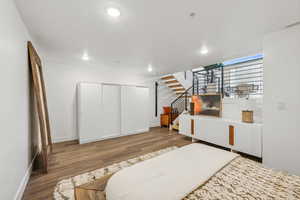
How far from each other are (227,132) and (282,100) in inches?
51.0

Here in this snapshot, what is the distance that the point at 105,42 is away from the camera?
98.7 inches

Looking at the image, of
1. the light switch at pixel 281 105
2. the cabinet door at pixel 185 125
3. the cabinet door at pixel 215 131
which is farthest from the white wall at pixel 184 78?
the light switch at pixel 281 105

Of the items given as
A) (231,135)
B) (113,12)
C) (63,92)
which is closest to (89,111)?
(63,92)

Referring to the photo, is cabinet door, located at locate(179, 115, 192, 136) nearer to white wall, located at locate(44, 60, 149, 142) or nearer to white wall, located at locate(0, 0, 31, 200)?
white wall, located at locate(44, 60, 149, 142)

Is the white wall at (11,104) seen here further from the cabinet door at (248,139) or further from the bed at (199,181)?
the cabinet door at (248,139)

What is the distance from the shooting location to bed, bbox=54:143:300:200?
896 millimetres

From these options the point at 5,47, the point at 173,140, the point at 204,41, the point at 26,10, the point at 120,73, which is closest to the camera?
the point at 5,47

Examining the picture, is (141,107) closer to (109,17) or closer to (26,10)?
(109,17)

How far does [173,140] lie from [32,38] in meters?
4.22

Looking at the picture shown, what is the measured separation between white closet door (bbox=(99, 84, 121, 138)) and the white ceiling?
147 cm

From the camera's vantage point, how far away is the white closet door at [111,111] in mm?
4016

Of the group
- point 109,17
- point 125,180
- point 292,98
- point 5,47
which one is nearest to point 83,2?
point 109,17

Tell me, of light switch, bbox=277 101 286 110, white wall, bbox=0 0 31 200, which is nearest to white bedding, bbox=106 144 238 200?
white wall, bbox=0 0 31 200

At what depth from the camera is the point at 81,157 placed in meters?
2.78
